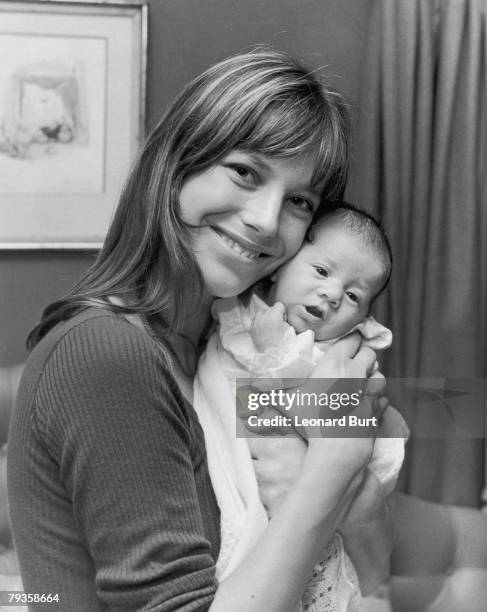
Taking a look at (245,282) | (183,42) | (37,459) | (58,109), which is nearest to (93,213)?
(58,109)

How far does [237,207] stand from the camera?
81 cm

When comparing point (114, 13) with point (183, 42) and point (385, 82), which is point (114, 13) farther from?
point (385, 82)

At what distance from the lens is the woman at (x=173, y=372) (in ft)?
2.02

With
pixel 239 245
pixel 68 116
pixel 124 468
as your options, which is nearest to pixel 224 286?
pixel 239 245

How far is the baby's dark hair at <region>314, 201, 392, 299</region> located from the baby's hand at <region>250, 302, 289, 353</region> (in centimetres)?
13

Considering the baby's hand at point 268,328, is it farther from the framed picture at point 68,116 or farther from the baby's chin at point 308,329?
the framed picture at point 68,116

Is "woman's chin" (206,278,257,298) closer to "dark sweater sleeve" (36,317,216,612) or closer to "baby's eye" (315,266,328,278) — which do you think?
"baby's eye" (315,266,328,278)

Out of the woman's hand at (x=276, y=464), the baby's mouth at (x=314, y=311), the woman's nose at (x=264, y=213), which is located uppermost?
the woman's nose at (x=264, y=213)

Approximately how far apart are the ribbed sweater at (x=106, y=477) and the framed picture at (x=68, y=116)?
1.96 feet

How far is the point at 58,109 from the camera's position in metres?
1.21

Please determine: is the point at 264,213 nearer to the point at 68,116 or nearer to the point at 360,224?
the point at 360,224

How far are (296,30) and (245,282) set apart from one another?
2.00 feet

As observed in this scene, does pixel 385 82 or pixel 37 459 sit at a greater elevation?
pixel 385 82

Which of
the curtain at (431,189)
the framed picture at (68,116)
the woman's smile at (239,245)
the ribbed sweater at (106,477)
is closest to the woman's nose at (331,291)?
the woman's smile at (239,245)
